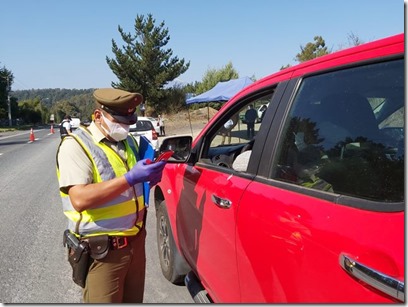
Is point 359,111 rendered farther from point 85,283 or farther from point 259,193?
point 85,283

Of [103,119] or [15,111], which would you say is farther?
[15,111]

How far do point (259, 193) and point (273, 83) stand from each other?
2.10 feet

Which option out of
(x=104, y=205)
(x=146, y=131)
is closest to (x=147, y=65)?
(x=146, y=131)

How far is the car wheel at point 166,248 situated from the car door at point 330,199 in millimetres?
1511

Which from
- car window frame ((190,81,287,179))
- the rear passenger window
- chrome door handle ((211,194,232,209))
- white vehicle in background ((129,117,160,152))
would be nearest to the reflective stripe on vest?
chrome door handle ((211,194,232,209))

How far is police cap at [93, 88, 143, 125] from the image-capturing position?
Result: 214 cm

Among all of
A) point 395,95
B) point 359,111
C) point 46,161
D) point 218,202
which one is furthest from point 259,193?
point 46,161

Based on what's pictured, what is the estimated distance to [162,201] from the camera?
366cm

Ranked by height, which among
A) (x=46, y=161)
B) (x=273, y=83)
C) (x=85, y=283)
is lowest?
(x=46, y=161)

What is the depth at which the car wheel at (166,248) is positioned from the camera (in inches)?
132

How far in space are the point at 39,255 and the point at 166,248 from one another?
1.68 metres

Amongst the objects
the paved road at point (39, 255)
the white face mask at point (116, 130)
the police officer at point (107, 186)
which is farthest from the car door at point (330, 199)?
the paved road at point (39, 255)

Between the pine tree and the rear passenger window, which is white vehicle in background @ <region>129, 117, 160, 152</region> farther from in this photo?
the pine tree

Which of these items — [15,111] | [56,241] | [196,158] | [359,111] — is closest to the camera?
[359,111]
